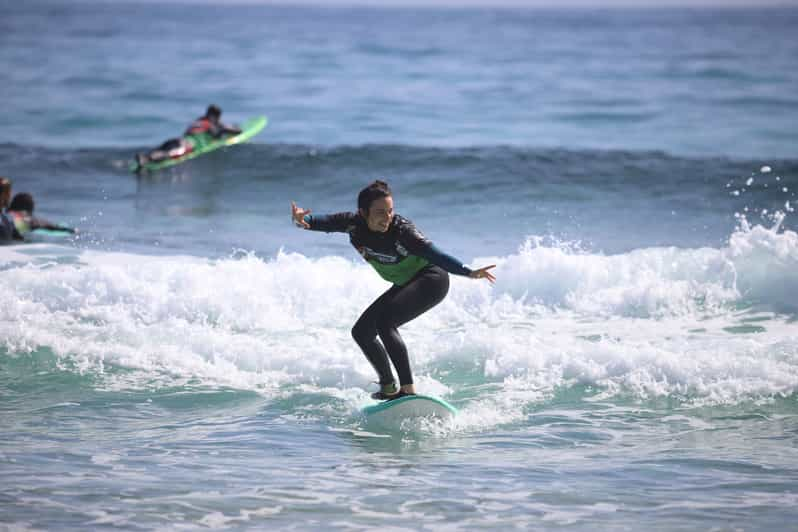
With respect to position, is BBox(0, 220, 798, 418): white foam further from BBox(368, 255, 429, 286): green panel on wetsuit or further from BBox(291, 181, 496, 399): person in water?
BBox(368, 255, 429, 286): green panel on wetsuit

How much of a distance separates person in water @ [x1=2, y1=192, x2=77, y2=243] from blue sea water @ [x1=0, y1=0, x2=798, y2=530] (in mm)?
220

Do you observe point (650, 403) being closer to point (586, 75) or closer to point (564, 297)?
point (564, 297)

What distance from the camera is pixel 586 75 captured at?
39562 millimetres

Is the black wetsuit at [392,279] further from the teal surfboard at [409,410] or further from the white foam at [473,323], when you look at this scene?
the white foam at [473,323]

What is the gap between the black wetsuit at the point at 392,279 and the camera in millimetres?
6965

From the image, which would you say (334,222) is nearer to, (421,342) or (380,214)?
(380,214)

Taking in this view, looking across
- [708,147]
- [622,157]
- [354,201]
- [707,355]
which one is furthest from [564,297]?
[708,147]

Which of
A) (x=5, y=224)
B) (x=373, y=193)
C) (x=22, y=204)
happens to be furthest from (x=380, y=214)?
(x=22, y=204)

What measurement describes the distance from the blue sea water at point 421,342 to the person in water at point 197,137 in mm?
398

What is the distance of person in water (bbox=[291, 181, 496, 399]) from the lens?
686 centimetres

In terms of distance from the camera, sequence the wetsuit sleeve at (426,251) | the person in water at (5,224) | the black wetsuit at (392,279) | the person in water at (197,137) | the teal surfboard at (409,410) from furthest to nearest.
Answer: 1. the person in water at (197,137)
2. the person in water at (5,224)
3. the teal surfboard at (409,410)
4. the black wetsuit at (392,279)
5. the wetsuit sleeve at (426,251)

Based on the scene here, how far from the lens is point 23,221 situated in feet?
44.5

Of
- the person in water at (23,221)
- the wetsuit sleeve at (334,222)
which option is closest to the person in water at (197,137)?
the person in water at (23,221)

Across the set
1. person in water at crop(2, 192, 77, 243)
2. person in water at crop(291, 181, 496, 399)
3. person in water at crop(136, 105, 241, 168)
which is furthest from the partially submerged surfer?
person in water at crop(136, 105, 241, 168)
